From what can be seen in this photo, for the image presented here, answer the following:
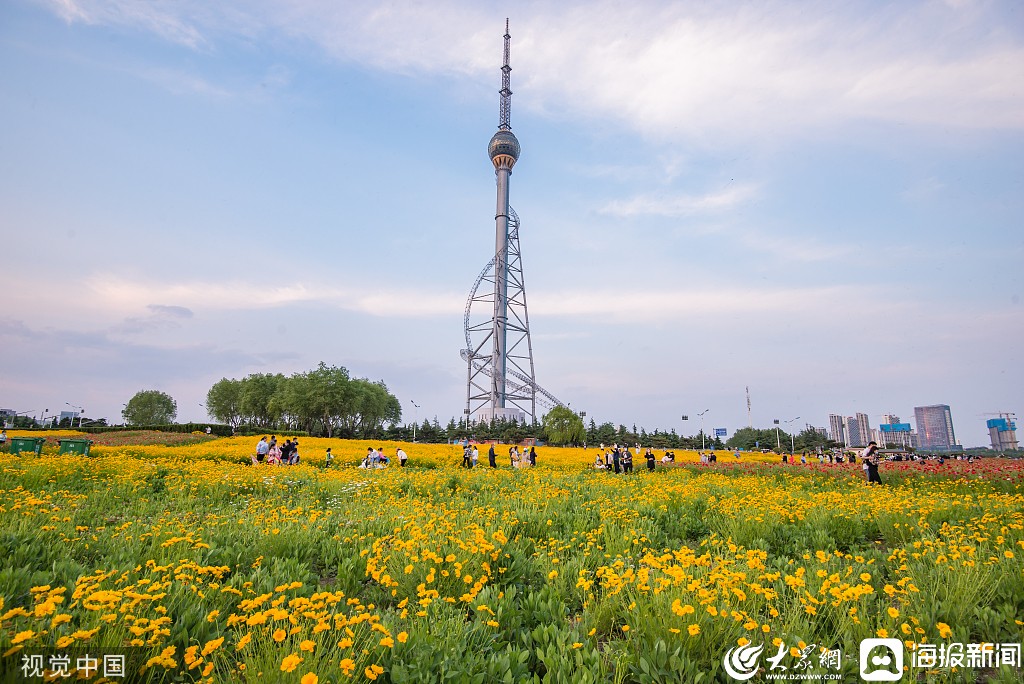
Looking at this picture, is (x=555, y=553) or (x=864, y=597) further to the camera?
(x=555, y=553)

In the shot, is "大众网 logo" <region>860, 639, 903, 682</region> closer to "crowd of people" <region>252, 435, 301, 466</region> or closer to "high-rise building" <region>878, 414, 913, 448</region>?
"crowd of people" <region>252, 435, 301, 466</region>

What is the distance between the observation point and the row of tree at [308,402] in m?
63.1

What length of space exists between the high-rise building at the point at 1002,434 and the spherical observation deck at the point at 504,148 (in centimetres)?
14917

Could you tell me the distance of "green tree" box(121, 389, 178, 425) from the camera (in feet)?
314

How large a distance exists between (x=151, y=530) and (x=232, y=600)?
2947 millimetres

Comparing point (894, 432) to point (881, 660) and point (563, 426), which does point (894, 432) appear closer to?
point (563, 426)

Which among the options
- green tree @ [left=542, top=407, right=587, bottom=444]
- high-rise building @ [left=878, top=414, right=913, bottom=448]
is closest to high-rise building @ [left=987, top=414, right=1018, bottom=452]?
high-rise building @ [left=878, top=414, right=913, bottom=448]

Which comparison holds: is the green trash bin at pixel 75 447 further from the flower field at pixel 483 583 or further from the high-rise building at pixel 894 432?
the high-rise building at pixel 894 432

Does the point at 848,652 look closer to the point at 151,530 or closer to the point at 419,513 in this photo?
the point at 419,513

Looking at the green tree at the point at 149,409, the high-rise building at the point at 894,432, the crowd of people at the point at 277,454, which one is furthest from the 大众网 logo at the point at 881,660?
the high-rise building at the point at 894,432

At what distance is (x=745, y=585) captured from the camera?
459cm

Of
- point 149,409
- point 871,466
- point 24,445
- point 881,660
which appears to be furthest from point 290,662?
point 149,409

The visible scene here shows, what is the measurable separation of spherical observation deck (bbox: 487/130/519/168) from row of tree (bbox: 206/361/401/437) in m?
49.3

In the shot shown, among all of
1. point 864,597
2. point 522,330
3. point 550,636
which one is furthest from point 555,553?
point 522,330
